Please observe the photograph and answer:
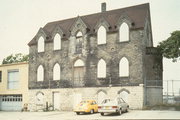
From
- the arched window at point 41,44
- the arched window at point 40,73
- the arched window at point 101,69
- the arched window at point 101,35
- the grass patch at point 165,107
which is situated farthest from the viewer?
the arched window at point 41,44

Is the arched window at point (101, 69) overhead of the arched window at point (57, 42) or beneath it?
beneath

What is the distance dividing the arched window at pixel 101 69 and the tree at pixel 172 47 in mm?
7532

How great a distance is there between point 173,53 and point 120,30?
23.1ft

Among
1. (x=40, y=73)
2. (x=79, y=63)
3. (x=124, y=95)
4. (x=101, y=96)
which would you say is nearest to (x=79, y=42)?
(x=79, y=63)

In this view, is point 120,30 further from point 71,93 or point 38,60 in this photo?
point 38,60

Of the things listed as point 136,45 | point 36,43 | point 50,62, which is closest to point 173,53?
point 136,45

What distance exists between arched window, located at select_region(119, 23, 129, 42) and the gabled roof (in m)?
0.97

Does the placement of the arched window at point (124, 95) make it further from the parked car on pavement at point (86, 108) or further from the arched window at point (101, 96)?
the parked car on pavement at point (86, 108)

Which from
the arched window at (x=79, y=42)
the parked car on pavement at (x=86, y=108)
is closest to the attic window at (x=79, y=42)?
the arched window at (x=79, y=42)

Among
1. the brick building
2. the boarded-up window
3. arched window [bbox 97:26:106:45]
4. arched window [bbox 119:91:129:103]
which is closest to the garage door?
the boarded-up window

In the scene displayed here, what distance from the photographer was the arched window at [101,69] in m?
36.5

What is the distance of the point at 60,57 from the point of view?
40.6 m

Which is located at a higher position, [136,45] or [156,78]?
[136,45]

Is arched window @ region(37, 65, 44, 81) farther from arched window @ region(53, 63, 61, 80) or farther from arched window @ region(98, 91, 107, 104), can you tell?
arched window @ region(98, 91, 107, 104)
